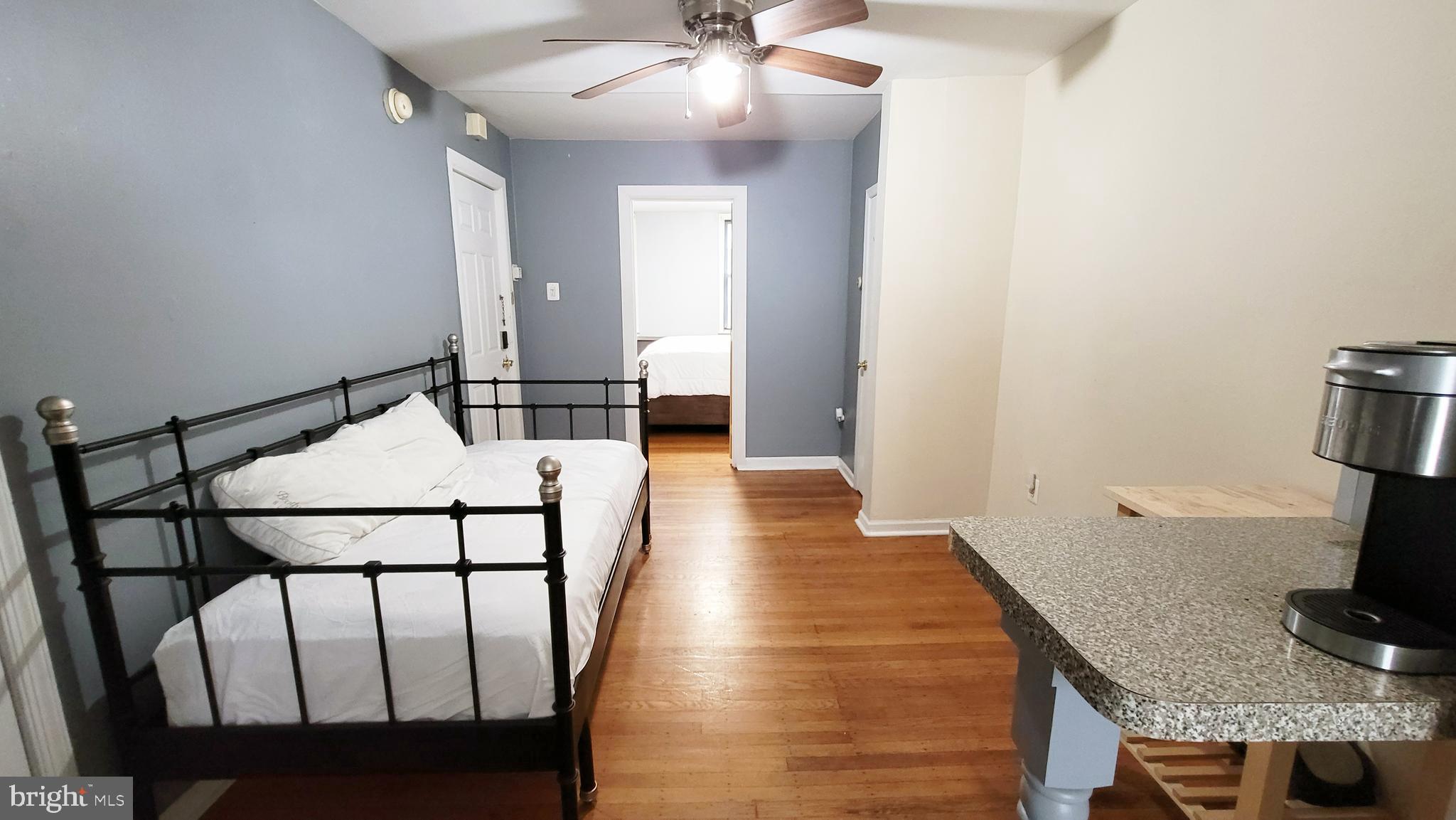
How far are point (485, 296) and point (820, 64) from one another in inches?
89.5

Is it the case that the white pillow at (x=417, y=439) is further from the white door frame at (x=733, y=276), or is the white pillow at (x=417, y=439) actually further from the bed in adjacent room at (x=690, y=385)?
the bed in adjacent room at (x=690, y=385)

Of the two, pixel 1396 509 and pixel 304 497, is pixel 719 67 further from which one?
pixel 1396 509

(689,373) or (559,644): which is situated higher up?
(689,373)

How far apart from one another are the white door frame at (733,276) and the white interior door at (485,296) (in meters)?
0.73

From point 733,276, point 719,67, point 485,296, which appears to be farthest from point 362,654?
point 733,276

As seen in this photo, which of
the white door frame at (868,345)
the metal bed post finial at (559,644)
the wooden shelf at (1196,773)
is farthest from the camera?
the white door frame at (868,345)

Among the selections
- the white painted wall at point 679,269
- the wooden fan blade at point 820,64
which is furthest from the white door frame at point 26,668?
the white painted wall at point 679,269

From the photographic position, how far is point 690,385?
4.94 metres

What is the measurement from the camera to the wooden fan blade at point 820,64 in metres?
1.98

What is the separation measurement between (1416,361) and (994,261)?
2.40 m

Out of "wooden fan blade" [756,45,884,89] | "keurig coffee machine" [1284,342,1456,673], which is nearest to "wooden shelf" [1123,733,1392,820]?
"keurig coffee machine" [1284,342,1456,673]

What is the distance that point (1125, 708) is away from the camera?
Answer: 54cm

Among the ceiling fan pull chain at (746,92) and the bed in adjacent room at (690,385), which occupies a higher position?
the ceiling fan pull chain at (746,92)

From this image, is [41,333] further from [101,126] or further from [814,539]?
[814,539]
